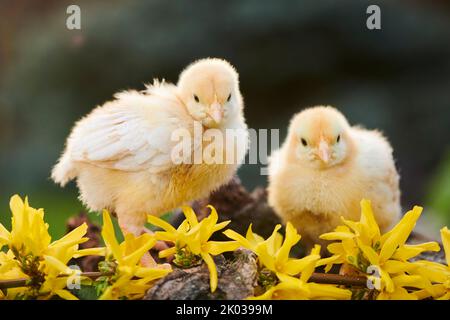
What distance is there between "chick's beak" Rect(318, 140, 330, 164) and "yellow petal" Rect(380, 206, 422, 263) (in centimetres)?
19

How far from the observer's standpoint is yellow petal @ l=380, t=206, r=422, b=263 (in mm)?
634

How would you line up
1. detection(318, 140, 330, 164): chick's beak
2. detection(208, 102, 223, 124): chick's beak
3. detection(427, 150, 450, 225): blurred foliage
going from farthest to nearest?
1. detection(427, 150, 450, 225): blurred foliage
2. detection(318, 140, 330, 164): chick's beak
3. detection(208, 102, 223, 124): chick's beak

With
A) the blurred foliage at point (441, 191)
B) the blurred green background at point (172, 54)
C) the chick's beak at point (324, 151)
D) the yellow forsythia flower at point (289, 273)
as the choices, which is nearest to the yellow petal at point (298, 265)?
the yellow forsythia flower at point (289, 273)

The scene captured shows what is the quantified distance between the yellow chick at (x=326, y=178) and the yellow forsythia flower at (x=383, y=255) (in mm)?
207

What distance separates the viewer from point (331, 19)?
1046mm

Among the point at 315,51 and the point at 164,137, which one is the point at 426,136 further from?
the point at 164,137

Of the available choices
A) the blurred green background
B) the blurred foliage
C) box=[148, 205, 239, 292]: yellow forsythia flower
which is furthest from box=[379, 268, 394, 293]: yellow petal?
the blurred foliage

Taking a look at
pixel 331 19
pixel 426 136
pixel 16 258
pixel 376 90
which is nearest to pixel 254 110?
pixel 331 19

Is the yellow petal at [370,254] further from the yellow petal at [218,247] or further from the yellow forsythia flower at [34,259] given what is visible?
the yellow forsythia flower at [34,259]

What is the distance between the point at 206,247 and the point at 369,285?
0.45 ft

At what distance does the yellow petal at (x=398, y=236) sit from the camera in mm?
634

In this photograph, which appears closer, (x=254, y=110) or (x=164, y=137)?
(x=164, y=137)

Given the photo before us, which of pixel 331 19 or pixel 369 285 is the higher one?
pixel 331 19

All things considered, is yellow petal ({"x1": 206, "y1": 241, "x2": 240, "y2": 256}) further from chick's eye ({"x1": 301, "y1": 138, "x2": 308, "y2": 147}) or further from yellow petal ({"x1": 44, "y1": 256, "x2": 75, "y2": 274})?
chick's eye ({"x1": 301, "y1": 138, "x2": 308, "y2": 147})
